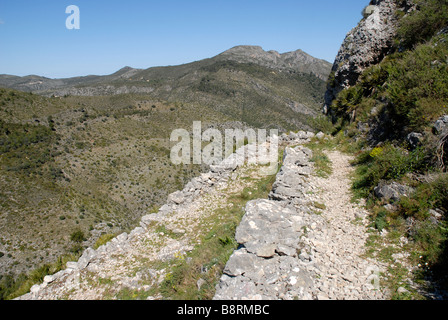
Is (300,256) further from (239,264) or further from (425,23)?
(425,23)

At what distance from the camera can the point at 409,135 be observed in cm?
721

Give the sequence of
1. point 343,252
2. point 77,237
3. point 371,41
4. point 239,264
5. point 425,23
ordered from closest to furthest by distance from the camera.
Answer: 1. point 239,264
2. point 343,252
3. point 425,23
4. point 371,41
5. point 77,237

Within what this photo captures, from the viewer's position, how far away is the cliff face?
16.6 metres

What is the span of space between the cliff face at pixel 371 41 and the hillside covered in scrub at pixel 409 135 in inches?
3.3

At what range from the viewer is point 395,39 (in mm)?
15719

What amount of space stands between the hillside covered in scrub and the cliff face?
0.08m

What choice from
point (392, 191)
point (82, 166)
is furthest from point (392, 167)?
point (82, 166)

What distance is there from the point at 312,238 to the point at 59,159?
153 ft

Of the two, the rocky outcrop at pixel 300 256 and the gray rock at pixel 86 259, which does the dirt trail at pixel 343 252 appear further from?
the gray rock at pixel 86 259

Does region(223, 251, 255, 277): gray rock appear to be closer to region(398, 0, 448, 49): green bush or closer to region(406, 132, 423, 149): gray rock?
region(406, 132, 423, 149): gray rock

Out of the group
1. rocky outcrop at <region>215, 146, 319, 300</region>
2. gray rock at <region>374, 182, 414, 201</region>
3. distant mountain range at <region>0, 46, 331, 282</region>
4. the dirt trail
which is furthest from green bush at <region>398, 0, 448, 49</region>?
rocky outcrop at <region>215, 146, 319, 300</region>

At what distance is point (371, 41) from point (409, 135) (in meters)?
13.2
